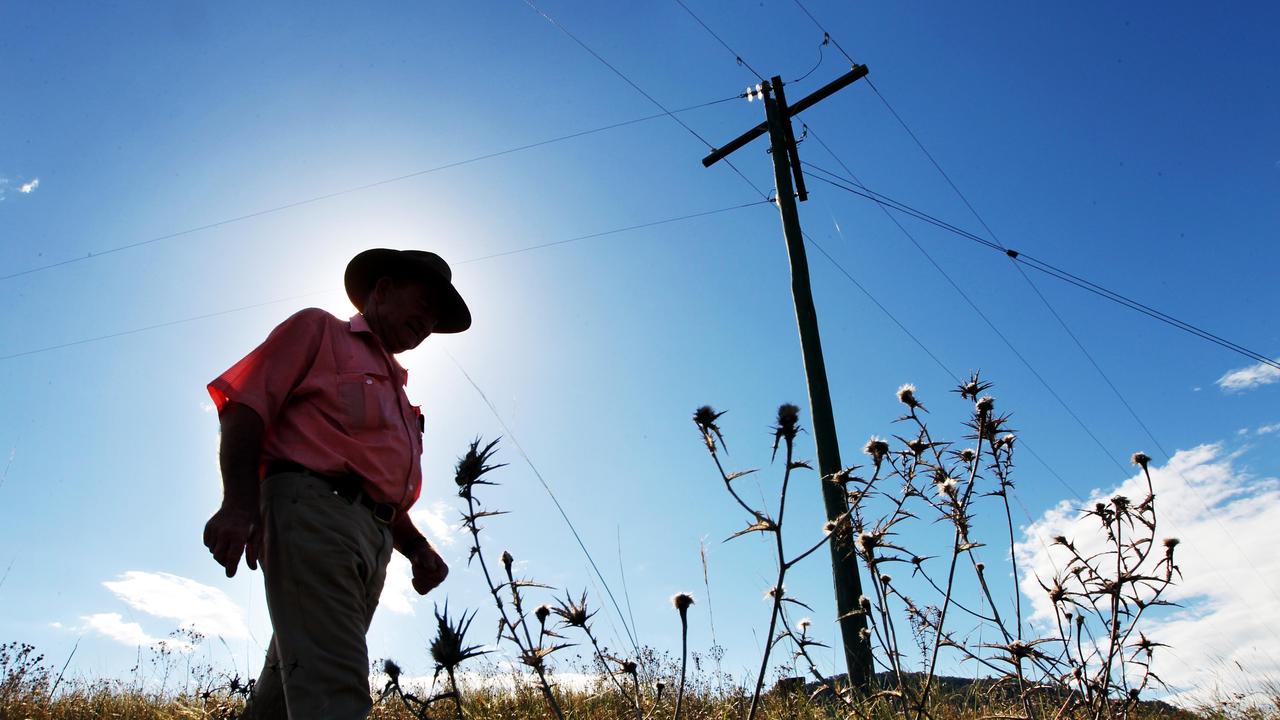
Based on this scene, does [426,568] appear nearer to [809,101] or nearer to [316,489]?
[316,489]

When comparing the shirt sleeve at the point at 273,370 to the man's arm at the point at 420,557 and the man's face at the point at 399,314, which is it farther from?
the man's arm at the point at 420,557

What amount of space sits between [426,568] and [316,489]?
933 mm

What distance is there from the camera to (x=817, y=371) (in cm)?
635

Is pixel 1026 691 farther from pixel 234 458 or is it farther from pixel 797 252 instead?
pixel 797 252

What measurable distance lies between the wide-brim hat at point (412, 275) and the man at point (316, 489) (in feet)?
0.78

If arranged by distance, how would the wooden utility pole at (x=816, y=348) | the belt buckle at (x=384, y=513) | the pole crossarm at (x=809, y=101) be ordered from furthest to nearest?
the pole crossarm at (x=809, y=101) → the wooden utility pole at (x=816, y=348) → the belt buckle at (x=384, y=513)

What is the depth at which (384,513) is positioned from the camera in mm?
2502

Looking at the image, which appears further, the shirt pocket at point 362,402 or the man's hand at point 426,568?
the man's hand at point 426,568

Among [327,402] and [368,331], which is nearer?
[327,402]

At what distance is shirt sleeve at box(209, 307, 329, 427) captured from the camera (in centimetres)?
224

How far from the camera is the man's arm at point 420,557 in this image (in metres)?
2.95

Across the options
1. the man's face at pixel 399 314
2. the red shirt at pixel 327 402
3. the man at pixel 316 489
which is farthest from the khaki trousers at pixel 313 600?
the man's face at pixel 399 314

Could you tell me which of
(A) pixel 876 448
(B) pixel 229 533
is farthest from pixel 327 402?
(A) pixel 876 448

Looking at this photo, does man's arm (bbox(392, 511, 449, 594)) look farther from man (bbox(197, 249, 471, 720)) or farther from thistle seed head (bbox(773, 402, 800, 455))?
thistle seed head (bbox(773, 402, 800, 455))
